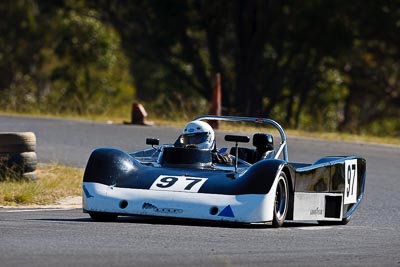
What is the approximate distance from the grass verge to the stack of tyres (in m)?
0.14

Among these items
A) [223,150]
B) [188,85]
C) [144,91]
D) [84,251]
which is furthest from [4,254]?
[144,91]

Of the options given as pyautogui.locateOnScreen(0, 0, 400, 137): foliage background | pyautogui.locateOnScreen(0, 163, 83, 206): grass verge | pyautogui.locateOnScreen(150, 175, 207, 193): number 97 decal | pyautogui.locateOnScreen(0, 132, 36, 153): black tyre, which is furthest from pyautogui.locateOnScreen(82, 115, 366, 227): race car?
pyautogui.locateOnScreen(0, 0, 400, 137): foliage background

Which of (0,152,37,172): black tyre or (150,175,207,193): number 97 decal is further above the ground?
(150,175,207,193): number 97 decal

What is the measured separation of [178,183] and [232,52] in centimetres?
2798

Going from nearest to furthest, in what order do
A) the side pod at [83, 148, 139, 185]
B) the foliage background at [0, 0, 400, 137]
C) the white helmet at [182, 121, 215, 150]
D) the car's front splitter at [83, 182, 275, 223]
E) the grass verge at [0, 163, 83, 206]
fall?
the car's front splitter at [83, 182, 275, 223] → the side pod at [83, 148, 139, 185] → the white helmet at [182, 121, 215, 150] → the grass verge at [0, 163, 83, 206] → the foliage background at [0, 0, 400, 137]

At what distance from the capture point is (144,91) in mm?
49625

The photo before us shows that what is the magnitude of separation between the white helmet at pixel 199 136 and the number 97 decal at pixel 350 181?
5.05 ft

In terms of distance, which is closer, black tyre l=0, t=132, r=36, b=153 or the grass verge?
the grass verge

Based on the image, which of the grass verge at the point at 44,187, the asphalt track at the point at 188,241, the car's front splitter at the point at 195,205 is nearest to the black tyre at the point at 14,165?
the grass verge at the point at 44,187

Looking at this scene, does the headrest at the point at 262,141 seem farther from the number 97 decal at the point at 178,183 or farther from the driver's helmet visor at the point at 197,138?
the number 97 decal at the point at 178,183

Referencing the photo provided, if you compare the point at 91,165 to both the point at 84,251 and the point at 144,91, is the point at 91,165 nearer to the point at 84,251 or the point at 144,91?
the point at 84,251

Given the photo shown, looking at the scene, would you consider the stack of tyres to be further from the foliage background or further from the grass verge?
the foliage background

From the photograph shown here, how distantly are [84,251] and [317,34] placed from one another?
26.6m

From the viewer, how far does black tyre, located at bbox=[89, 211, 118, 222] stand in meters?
10.5
